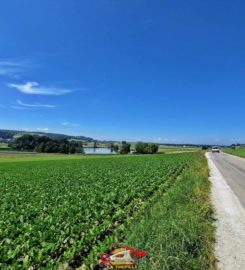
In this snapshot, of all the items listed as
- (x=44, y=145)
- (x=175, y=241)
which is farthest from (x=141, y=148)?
(x=175, y=241)

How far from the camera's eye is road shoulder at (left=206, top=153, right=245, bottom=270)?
209 inches

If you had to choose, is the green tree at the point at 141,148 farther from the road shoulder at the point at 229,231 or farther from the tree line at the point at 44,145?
the road shoulder at the point at 229,231

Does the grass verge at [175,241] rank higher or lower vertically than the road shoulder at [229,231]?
higher

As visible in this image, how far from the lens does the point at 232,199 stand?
37.1 ft

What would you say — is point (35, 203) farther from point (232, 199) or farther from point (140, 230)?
point (232, 199)

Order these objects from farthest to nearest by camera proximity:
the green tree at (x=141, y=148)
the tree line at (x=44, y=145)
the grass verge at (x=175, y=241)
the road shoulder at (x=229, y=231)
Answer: the tree line at (x=44, y=145) < the green tree at (x=141, y=148) < the road shoulder at (x=229, y=231) < the grass verge at (x=175, y=241)

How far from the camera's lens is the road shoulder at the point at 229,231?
531 centimetres

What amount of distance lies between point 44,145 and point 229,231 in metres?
118

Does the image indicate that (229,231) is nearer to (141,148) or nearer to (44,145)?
(141,148)

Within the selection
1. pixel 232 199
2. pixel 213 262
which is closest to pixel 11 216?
pixel 213 262

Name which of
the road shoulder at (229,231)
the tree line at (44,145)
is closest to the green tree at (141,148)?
the tree line at (44,145)

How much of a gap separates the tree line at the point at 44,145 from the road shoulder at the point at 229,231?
11086 centimetres

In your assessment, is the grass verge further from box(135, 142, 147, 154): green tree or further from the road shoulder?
box(135, 142, 147, 154): green tree

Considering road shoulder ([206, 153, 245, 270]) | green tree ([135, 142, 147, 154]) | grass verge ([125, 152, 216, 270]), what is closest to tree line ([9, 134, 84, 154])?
green tree ([135, 142, 147, 154])
